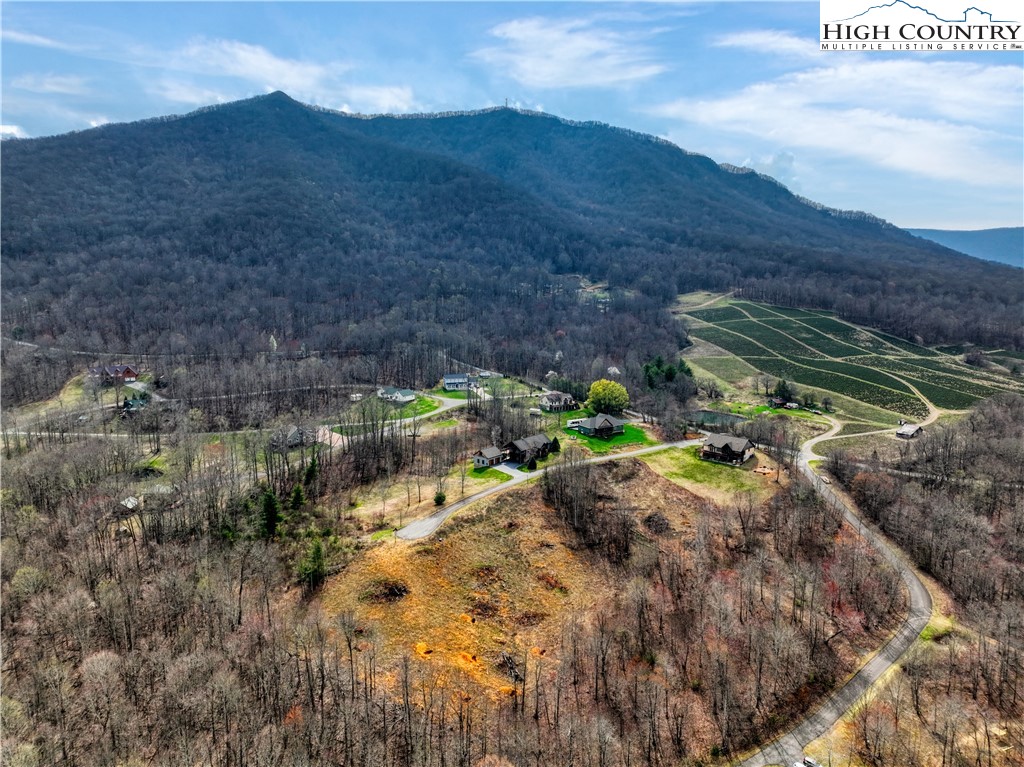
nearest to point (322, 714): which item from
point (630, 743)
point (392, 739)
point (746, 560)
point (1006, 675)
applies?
point (392, 739)

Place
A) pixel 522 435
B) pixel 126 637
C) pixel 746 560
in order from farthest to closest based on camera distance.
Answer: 1. pixel 522 435
2. pixel 746 560
3. pixel 126 637

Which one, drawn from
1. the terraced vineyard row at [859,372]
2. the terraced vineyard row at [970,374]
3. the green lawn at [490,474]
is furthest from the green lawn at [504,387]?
the terraced vineyard row at [970,374]

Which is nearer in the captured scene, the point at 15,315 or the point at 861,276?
the point at 15,315

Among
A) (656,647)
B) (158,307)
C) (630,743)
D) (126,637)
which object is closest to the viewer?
(630,743)

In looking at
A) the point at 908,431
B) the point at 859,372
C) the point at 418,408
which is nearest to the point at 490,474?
the point at 418,408

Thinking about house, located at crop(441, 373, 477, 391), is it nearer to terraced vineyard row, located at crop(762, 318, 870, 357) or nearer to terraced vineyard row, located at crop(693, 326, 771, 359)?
terraced vineyard row, located at crop(693, 326, 771, 359)

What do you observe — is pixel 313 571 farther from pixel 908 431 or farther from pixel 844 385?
pixel 844 385

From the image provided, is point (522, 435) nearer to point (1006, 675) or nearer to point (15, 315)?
point (1006, 675)

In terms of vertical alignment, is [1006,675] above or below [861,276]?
below
